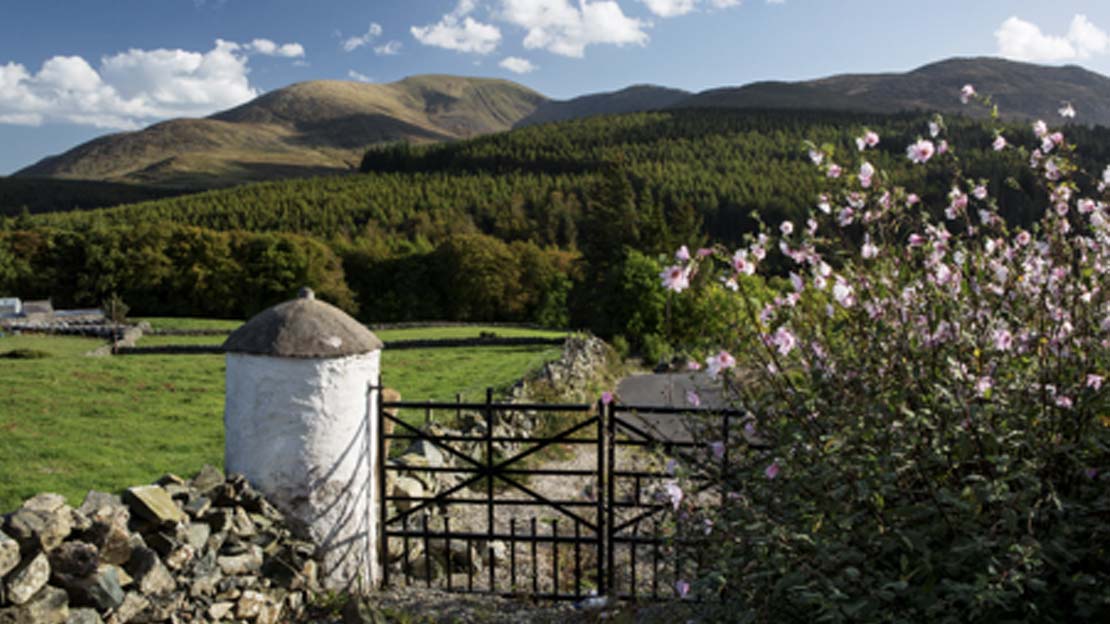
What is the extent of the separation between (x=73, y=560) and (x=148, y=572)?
58cm

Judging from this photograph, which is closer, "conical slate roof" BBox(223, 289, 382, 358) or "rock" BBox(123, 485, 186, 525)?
"rock" BBox(123, 485, 186, 525)

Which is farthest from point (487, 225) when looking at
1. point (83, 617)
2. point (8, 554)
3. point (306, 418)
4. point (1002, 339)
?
point (1002, 339)

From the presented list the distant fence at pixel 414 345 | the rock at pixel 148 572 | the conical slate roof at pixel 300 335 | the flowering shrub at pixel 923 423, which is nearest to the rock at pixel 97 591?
the rock at pixel 148 572

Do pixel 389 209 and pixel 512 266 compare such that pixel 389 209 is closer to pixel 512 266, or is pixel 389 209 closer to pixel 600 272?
pixel 512 266

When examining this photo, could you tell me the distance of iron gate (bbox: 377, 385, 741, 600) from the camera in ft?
22.9

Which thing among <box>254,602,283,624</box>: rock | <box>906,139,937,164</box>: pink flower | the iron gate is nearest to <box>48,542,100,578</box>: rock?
<box>254,602,283,624</box>: rock

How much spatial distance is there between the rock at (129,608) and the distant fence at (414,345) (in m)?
27.9

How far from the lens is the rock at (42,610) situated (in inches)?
203

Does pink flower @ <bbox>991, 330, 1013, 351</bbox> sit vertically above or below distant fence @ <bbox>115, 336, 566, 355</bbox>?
above

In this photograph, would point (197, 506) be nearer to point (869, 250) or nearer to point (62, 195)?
point (869, 250)

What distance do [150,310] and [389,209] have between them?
54086mm

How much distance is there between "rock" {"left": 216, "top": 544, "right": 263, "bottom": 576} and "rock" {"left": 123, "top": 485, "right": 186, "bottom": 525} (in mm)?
582

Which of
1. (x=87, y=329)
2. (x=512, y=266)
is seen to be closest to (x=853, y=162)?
(x=87, y=329)

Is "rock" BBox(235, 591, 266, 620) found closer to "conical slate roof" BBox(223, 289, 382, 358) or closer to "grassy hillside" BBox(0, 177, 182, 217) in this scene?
"conical slate roof" BBox(223, 289, 382, 358)
